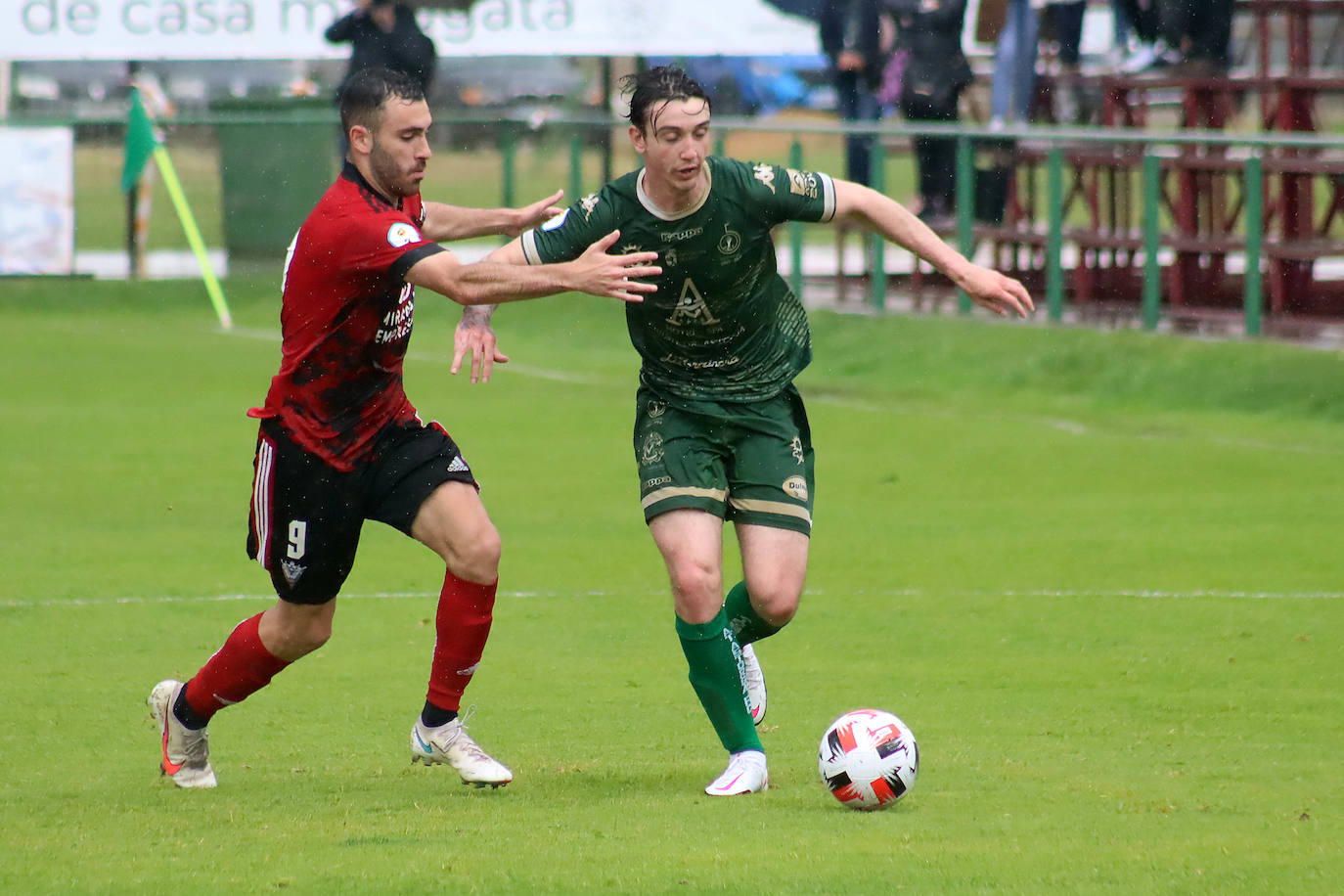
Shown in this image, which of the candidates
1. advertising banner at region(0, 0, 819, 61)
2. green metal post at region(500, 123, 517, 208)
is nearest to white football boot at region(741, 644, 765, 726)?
green metal post at region(500, 123, 517, 208)

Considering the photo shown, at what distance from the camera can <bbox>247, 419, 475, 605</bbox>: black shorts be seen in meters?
5.87

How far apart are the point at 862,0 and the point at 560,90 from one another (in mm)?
10414

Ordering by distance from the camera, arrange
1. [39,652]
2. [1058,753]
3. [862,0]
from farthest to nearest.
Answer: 1. [862,0]
2. [39,652]
3. [1058,753]

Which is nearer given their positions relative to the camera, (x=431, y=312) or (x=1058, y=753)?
(x=1058, y=753)

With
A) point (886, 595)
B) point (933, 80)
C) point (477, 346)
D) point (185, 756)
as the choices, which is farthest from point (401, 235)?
point (933, 80)

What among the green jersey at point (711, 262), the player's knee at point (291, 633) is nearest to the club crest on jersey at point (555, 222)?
the green jersey at point (711, 262)

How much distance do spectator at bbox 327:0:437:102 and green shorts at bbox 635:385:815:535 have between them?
43.8ft

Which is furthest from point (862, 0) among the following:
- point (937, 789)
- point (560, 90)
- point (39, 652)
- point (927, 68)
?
point (937, 789)

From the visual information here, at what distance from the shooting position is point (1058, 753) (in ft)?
20.3

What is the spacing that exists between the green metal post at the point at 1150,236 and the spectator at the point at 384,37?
23.2ft

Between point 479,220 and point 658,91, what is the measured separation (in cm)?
93

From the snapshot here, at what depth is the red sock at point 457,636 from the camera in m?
5.94

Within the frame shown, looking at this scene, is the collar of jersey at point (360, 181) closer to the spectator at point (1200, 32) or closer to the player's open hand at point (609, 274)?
the player's open hand at point (609, 274)

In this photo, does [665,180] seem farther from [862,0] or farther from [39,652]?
[862,0]
